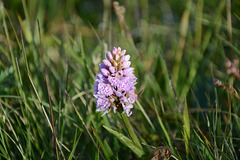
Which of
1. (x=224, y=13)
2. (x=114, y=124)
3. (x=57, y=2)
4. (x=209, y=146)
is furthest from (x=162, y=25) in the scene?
(x=209, y=146)

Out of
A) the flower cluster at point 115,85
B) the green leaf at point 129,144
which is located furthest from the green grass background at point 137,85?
the flower cluster at point 115,85

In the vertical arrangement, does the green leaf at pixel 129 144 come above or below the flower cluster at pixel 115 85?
below

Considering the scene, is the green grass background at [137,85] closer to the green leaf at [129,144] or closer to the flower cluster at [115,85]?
the green leaf at [129,144]

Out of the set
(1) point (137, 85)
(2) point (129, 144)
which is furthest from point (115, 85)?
(1) point (137, 85)

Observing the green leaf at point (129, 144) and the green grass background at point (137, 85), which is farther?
the green grass background at point (137, 85)

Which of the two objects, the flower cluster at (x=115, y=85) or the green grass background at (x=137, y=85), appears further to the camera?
the green grass background at (x=137, y=85)
